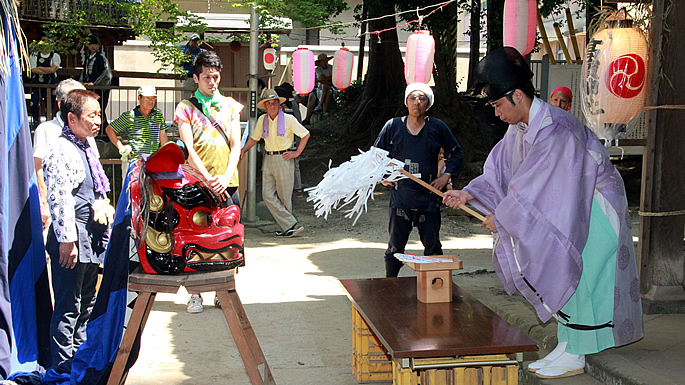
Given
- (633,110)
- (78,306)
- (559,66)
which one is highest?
(559,66)

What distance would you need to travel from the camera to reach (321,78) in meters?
15.7

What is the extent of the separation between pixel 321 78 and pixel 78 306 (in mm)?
12618

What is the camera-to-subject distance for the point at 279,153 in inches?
327

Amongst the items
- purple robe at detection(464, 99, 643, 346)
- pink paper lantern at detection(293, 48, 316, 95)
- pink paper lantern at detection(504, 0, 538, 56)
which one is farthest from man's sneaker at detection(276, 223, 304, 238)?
purple robe at detection(464, 99, 643, 346)

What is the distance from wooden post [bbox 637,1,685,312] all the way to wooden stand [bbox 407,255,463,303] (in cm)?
198

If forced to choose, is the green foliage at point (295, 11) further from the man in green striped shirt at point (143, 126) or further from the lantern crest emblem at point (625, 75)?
the lantern crest emblem at point (625, 75)

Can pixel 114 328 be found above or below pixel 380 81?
below

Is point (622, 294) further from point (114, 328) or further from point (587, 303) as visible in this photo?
point (114, 328)

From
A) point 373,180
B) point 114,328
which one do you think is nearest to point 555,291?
point 373,180

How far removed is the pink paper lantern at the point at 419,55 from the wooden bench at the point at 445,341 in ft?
16.8

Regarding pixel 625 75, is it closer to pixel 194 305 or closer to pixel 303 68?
pixel 194 305

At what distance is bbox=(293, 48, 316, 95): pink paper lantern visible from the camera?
932 centimetres

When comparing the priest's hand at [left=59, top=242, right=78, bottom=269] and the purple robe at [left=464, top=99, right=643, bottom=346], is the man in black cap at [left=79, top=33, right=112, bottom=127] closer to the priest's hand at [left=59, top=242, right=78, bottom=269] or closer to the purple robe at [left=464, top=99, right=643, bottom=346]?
the priest's hand at [left=59, top=242, right=78, bottom=269]

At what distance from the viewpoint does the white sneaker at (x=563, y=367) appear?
338cm
